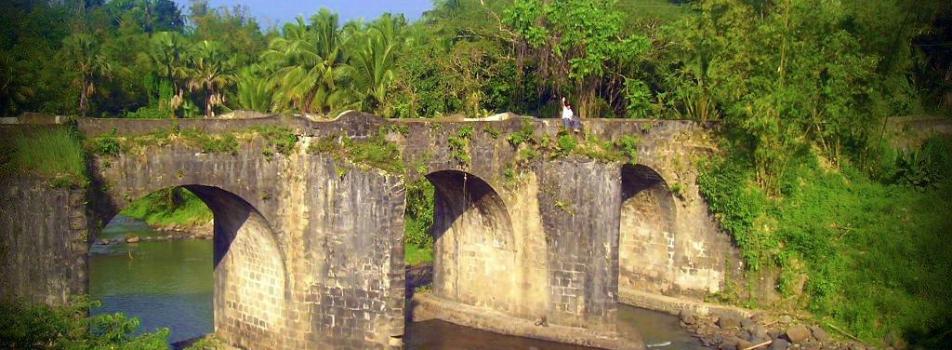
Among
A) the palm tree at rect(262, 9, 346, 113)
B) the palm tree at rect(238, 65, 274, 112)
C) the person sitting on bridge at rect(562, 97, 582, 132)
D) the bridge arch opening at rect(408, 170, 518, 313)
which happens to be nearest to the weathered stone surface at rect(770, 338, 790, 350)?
the bridge arch opening at rect(408, 170, 518, 313)

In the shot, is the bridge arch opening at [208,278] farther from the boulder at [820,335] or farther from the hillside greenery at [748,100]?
the boulder at [820,335]

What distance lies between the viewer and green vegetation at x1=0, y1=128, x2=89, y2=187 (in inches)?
587

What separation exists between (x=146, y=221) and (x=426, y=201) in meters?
12.6

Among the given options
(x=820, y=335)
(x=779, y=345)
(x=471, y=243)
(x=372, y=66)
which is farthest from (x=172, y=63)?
(x=820, y=335)

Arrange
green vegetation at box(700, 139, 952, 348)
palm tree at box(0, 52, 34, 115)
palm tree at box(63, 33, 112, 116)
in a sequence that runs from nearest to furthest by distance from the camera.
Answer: green vegetation at box(700, 139, 952, 348)
palm tree at box(0, 52, 34, 115)
palm tree at box(63, 33, 112, 116)

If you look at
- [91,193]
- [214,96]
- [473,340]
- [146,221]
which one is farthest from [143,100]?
[91,193]

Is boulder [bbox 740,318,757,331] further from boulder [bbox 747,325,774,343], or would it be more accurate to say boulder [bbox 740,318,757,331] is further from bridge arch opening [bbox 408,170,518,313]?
bridge arch opening [bbox 408,170,518,313]

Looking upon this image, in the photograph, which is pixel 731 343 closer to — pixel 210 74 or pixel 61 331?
pixel 61 331

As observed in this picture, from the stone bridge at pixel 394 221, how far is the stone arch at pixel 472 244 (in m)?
0.04

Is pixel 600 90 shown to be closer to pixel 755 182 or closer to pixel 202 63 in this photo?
pixel 755 182

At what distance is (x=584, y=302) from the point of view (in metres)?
21.6

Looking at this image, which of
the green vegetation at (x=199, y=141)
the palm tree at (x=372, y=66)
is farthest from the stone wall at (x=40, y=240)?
the palm tree at (x=372, y=66)

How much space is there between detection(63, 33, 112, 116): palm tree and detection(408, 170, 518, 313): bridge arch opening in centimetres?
2077

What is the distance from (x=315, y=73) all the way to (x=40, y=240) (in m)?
18.3
